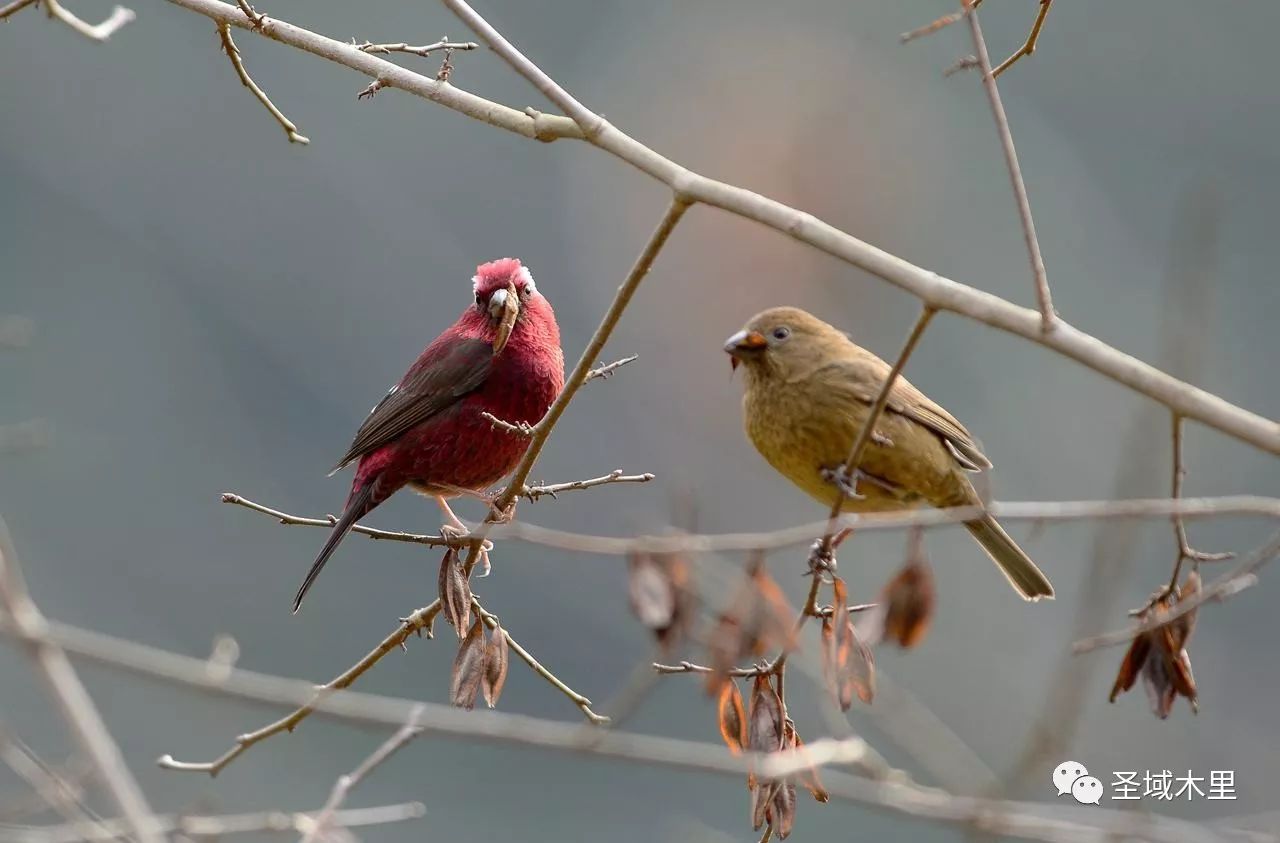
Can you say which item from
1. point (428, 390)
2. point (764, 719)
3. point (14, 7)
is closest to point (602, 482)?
point (764, 719)

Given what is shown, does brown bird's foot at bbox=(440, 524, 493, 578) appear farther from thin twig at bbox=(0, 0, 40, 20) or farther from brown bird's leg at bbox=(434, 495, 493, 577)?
thin twig at bbox=(0, 0, 40, 20)

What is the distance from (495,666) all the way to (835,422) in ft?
3.48

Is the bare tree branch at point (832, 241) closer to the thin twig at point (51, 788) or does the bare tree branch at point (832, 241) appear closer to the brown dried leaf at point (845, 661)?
the brown dried leaf at point (845, 661)

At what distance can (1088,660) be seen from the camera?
201cm

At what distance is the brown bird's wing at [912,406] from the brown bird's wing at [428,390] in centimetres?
142

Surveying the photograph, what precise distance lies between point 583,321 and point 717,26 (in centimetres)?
799

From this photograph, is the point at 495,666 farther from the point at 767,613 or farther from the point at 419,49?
the point at 419,49

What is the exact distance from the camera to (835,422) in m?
3.83

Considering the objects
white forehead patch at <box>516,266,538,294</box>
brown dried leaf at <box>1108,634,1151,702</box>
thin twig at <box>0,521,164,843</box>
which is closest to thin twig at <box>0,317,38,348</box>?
white forehead patch at <box>516,266,538,294</box>

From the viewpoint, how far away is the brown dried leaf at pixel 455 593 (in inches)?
133

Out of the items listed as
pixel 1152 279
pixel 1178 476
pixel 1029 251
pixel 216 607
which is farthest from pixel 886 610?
pixel 1152 279

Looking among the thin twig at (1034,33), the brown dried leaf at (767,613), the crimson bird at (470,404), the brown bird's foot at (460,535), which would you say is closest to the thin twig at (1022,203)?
the thin twig at (1034,33)


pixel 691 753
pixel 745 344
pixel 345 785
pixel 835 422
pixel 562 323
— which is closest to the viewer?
pixel 691 753

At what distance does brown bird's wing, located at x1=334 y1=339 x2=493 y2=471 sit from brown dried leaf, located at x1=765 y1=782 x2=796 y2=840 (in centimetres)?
220
